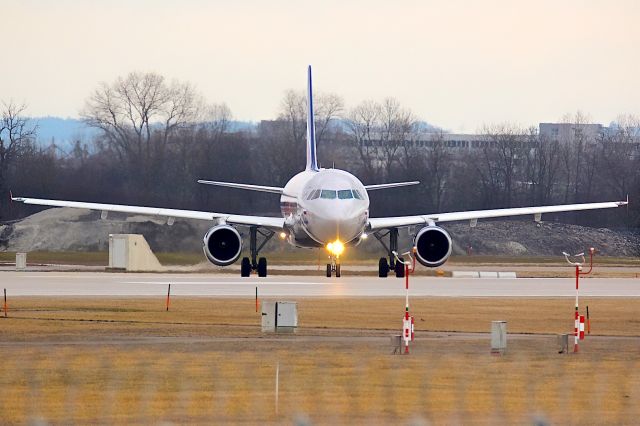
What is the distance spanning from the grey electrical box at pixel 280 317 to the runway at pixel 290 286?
1213cm

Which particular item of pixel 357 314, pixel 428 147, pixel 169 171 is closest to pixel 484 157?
pixel 428 147

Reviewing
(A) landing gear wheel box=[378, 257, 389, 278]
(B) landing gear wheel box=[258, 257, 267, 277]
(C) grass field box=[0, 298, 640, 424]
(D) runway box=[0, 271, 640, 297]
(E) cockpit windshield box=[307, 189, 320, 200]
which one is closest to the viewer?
(C) grass field box=[0, 298, 640, 424]

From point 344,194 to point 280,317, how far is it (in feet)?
53.8

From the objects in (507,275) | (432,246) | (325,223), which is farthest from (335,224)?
(507,275)

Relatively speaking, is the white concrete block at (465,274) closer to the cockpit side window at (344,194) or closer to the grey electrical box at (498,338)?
the cockpit side window at (344,194)

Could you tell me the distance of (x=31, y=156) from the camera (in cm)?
9369

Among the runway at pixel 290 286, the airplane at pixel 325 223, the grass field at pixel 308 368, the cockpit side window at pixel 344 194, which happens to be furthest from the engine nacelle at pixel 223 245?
the grass field at pixel 308 368

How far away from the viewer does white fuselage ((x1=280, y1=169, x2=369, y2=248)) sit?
49.8 m

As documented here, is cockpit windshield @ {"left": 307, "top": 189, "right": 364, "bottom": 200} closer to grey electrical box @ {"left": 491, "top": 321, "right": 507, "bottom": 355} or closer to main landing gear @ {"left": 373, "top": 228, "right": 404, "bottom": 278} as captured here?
main landing gear @ {"left": 373, "top": 228, "right": 404, "bottom": 278}

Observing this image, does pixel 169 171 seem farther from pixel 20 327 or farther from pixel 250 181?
pixel 20 327

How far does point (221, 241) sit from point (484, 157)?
5767 cm

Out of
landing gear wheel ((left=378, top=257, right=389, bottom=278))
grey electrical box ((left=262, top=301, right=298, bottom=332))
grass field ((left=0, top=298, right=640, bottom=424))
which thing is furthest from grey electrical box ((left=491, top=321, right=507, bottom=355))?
landing gear wheel ((left=378, top=257, right=389, bottom=278))

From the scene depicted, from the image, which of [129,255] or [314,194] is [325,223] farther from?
[129,255]

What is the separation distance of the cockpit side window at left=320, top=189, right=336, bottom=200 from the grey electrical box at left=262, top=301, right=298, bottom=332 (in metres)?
16.1
